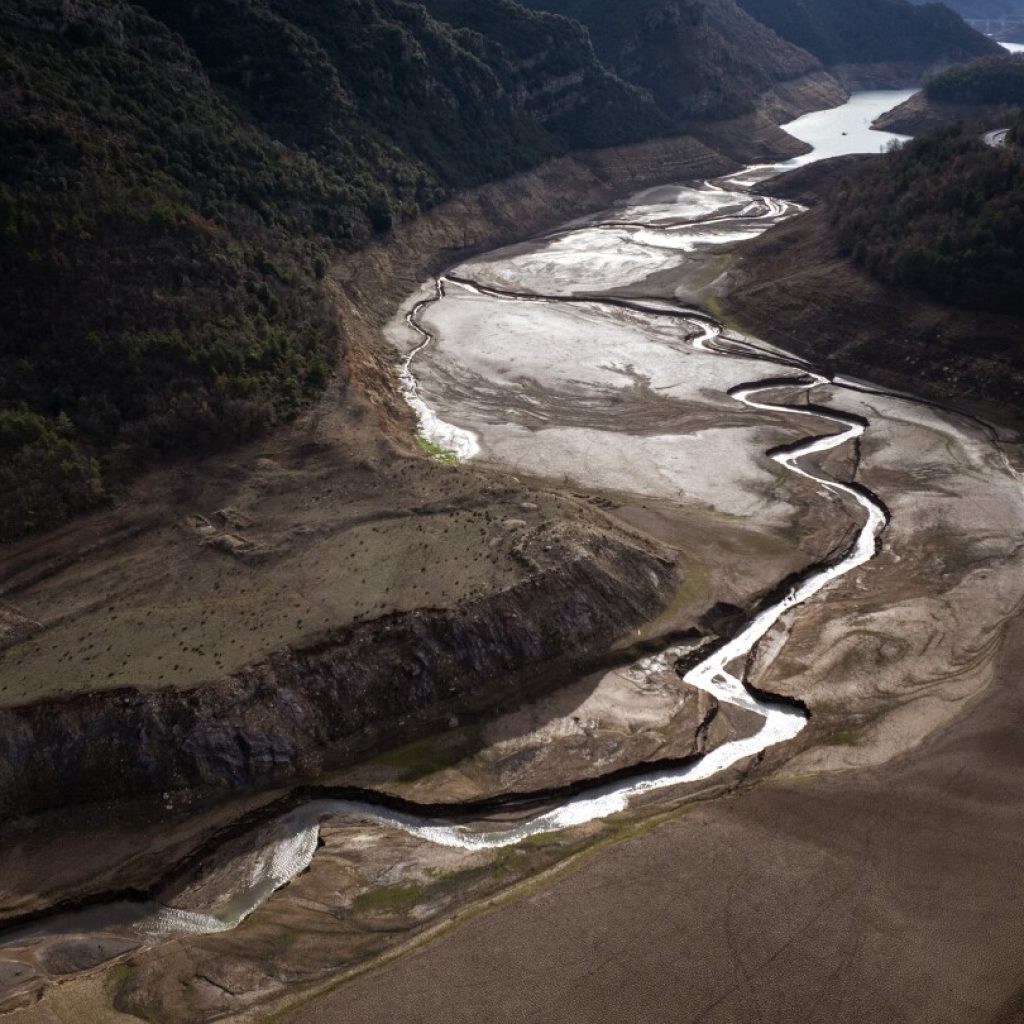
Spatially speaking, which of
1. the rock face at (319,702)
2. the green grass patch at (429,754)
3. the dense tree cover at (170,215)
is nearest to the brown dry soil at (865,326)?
the rock face at (319,702)

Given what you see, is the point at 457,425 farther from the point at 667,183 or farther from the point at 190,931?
the point at 667,183

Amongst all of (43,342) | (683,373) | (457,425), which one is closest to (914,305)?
(683,373)

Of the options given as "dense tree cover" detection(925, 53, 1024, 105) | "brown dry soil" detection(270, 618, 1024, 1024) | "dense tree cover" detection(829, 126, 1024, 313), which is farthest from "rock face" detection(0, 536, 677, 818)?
"dense tree cover" detection(925, 53, 1024, 105)

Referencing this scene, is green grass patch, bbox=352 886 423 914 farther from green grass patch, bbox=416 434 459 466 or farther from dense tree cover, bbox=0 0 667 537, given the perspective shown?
green grass patch, bbox=416 434 459 466

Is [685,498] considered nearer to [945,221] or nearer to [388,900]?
[388,900]

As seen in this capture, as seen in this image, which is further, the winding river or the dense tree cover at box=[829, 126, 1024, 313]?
the dense tree cover at box=[829, 126, 1024, 313]

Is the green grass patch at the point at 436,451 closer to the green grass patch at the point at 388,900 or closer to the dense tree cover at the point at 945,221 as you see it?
the green grass patch at the point at 388,900

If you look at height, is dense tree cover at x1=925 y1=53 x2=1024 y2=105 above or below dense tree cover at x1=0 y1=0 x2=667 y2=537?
above
